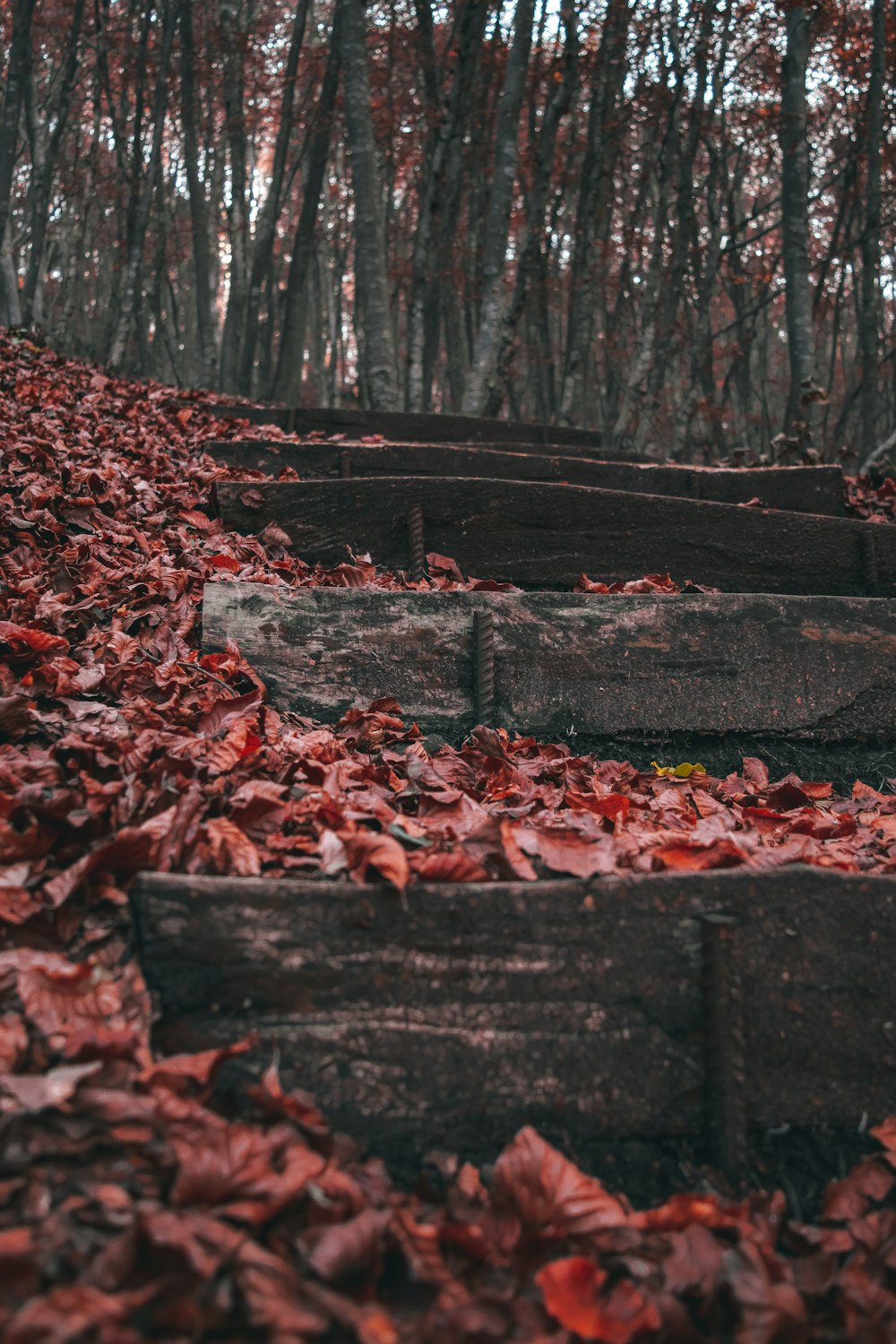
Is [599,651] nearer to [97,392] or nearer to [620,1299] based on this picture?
[620,1299]

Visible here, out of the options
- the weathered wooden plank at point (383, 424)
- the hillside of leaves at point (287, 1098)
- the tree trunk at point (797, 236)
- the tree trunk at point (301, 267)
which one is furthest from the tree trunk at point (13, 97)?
the hillside of leaves at point (287, 1098)

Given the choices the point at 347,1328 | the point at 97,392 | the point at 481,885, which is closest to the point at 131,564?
the point at 481,885

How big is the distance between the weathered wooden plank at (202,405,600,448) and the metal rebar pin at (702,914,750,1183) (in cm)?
507

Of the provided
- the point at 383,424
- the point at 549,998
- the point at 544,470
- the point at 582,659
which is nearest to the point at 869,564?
the point at 544,470

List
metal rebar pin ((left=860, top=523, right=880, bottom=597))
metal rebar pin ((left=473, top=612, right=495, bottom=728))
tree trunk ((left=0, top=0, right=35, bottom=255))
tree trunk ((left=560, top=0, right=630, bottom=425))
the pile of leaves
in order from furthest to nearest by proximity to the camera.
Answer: tree trunk ((left=560, top=0, right=630, bottom=425)), tree trunk ((left=0, top=0, right=35, bottom=255)), the pile of leaves, metal rebar pin ((left=860, top=523, right=880, bottom=597)), metal rebar pin ((left=473, top=612, right=495, bottom=728))

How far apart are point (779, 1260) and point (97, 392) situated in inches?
233

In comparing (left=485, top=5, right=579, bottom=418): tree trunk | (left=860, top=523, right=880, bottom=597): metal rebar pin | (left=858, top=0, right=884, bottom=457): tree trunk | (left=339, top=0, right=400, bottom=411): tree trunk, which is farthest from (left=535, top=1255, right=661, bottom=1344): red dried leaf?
(left=858, top=0, right=884, bottom=457): tree trunk

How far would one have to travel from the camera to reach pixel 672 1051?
65.9 inches

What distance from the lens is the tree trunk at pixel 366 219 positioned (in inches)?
311

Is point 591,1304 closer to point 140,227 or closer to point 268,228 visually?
point 140,227

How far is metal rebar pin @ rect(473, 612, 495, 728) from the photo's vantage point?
289cm

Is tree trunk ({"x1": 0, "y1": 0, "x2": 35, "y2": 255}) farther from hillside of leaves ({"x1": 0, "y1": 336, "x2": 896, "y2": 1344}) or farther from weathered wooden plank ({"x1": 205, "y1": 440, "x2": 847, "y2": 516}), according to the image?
hillside of leaves ({"x1": 0, "y1": 336, "x2": 896, "y2": 1344})

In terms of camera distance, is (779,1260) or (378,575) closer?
(779,1260)

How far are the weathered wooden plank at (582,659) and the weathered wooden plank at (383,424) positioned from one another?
11.8 feet
